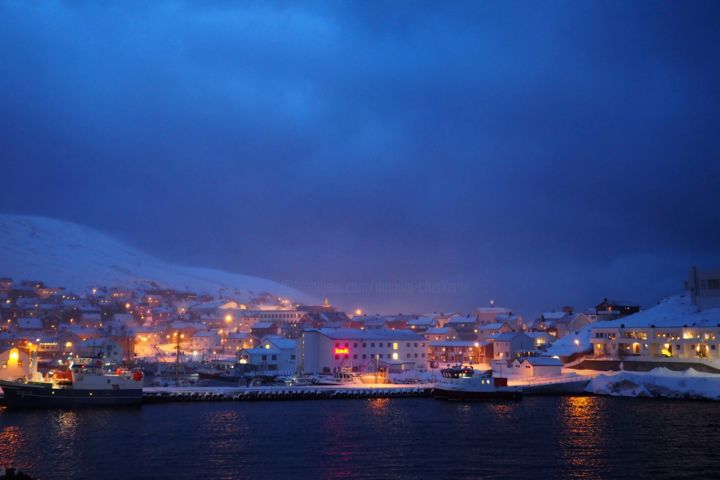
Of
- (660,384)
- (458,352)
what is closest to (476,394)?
(660,384)

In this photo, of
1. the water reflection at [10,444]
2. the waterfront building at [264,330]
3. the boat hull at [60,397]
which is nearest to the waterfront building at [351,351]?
the boat hull at [60,397]

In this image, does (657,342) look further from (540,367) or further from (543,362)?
(540,367)

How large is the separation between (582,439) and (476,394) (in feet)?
65.5

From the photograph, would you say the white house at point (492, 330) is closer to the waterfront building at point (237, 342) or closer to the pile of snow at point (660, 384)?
the waterfront building at point (237, 342)

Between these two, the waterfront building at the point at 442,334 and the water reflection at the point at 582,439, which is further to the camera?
the waterfront building at the point at 442,334

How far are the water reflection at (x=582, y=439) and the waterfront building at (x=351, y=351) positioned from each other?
2540cm

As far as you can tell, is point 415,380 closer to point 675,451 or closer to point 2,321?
point 675,451

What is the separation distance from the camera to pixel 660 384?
5344cm

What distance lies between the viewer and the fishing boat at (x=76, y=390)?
45.4m

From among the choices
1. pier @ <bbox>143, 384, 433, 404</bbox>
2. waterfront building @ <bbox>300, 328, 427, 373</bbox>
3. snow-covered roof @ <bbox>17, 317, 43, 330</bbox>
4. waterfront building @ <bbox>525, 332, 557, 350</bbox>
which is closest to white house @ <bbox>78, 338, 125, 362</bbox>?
snow-covered roof @ <bbox>17, 317, 43, 330</bbox>

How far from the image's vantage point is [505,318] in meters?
120

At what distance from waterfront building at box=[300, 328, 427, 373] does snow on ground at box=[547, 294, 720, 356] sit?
1771cm

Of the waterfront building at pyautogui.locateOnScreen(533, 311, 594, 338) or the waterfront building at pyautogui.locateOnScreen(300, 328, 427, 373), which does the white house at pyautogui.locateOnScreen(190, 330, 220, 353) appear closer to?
the waterfront building at pyautogui.locateOnScreen(300, 328, 427, 373)

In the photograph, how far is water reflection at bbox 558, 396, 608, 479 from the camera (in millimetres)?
26750
